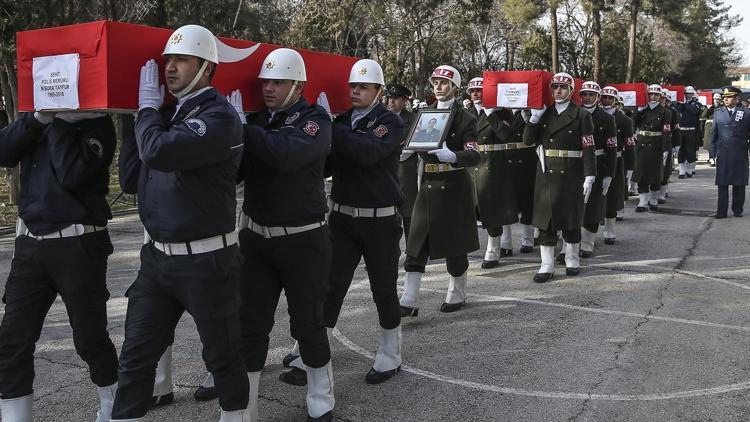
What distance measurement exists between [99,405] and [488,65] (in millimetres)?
39562

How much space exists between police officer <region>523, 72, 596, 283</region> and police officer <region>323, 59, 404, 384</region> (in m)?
3.30

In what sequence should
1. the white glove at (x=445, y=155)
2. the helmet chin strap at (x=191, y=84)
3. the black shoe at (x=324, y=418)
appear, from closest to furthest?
the helmet chin strap at (x=191, y=84)
the black shoe at (x=324, y=418)
the white glove at (x=445, y=155)

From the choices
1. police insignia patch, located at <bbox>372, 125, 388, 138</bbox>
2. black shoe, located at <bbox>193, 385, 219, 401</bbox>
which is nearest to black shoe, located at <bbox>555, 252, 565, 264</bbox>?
police insignia patch, located at <bbox>372, 125, 388, 138</bbox>

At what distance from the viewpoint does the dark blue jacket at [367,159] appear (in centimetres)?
440

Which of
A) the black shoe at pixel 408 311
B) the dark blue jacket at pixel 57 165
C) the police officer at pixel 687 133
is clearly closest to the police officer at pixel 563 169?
the black shoe at pixel 408 311

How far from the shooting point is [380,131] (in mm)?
4508

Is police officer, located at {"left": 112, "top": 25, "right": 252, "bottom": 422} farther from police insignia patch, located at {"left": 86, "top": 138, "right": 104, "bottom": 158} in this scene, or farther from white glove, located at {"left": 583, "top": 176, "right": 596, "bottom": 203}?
white glove, located at {"left": 583, "top": 176, "right": 596, "bottom": 203}

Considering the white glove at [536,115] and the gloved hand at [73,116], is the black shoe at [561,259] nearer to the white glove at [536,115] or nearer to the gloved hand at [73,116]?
the white glove at [536,115]

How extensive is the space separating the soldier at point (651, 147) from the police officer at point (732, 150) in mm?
1023

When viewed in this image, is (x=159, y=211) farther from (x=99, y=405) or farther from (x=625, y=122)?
(x=625, y=122)

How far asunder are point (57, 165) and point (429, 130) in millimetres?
2954

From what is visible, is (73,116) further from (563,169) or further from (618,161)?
(618,161)

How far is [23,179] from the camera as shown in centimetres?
386

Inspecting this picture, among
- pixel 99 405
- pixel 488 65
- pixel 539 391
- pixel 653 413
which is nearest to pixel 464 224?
pixel 539 391
